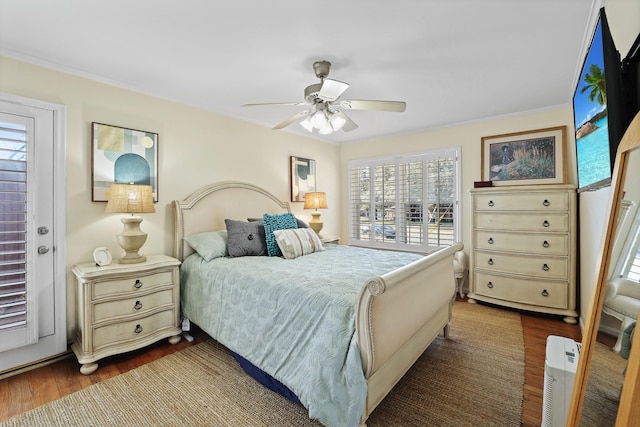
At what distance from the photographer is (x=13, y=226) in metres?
2.16

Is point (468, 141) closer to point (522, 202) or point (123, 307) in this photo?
point (522, 202)

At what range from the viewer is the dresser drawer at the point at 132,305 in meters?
2.24

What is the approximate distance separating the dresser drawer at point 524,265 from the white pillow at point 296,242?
208cm

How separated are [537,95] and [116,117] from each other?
4227mm

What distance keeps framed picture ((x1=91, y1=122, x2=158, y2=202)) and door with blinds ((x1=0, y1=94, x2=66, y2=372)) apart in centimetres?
26

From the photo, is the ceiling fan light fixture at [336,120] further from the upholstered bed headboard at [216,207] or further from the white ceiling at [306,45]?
the upholstered bed headboard at [216,207]

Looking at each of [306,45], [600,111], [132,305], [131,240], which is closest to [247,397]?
[132,305]

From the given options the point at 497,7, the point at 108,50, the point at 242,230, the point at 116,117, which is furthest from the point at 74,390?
the point at 497,7

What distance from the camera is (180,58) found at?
7.52 feet

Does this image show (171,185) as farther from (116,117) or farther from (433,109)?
(433,109)

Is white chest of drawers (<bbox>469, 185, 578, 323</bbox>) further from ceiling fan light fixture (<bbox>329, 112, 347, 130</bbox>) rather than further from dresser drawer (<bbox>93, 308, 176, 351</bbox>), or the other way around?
dresser drawer (<bbox>93, 308, 176, 351</bbox>)

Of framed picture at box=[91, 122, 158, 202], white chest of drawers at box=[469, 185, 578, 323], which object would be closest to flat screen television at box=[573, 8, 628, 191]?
white chest of drawers at box=[469, 185, 578, 323]

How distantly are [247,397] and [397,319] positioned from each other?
3.73ft

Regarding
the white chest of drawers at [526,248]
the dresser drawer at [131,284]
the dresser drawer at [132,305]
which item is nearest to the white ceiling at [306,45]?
the white chest of drawers at [526,248]
